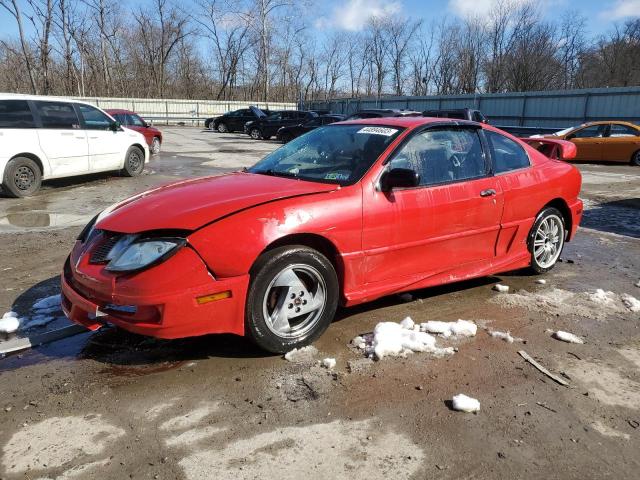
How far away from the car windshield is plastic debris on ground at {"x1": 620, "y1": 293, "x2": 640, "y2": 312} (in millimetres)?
2504

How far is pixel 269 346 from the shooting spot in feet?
11.0

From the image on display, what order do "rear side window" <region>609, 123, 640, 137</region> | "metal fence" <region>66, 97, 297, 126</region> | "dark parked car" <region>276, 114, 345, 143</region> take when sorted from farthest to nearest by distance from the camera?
"metal fence" <region>66, 97, 297, 126</region> → "dark parked car" <region>276, 114, 345, 143</region> → "rear side window" <region>609, 123, 640, 137</region>

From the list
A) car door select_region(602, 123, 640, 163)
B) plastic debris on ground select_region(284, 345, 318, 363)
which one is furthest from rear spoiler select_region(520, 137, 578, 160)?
car door select_region(602, 123, 640, 163)

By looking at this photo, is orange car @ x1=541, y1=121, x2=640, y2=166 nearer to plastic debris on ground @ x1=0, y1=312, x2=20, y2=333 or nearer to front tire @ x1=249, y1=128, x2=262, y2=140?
plastic debris on ground @ x1=0, y1=312, x2=20, y2=333

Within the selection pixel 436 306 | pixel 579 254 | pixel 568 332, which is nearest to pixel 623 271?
pixel 579 254

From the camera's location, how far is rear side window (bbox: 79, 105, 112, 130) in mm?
10672

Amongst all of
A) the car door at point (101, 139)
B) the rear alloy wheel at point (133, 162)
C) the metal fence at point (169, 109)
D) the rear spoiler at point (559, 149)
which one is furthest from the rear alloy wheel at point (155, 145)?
the metal fence at point (169, 109)

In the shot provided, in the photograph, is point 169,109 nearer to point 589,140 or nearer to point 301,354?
point 589,140

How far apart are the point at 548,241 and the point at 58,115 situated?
9.11 m

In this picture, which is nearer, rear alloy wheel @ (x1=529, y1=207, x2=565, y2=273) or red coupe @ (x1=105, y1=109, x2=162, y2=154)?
rear alloy wheel @ (x1=529, y1=207, x2=565, y2=273)

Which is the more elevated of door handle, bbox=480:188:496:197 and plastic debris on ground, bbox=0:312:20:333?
door handle, bbox=480:188:496:197

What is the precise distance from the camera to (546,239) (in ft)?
16.9

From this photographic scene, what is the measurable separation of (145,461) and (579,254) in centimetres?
547

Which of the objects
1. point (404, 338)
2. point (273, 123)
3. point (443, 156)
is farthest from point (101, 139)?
point (273, 123)
